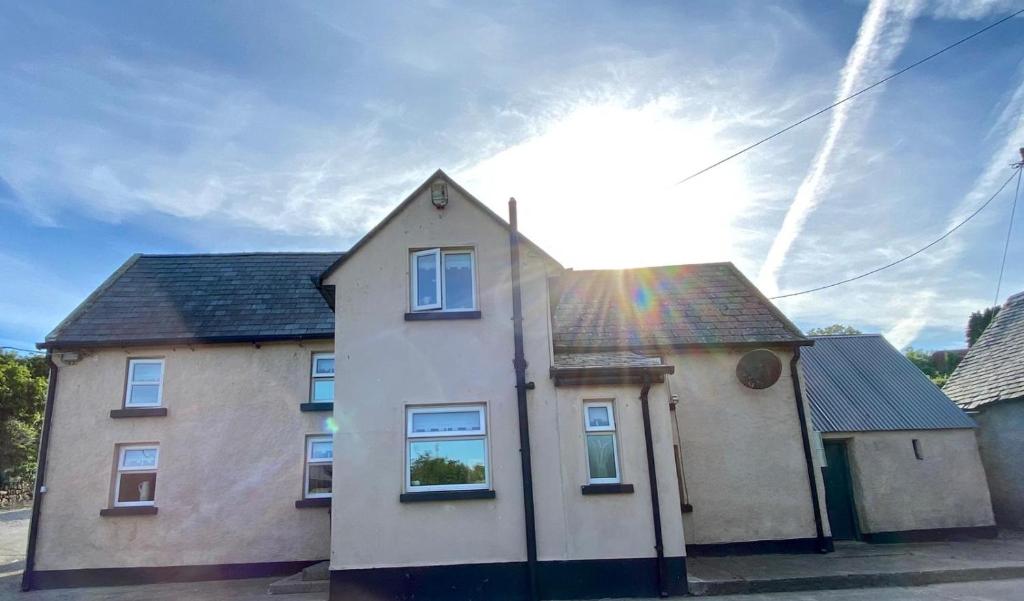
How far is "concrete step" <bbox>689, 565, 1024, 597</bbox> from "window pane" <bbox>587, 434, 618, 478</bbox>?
7.01ft

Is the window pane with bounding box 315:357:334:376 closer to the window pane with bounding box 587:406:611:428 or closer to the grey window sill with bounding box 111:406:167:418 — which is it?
the grey window sill with bounding box 111:406:167:418

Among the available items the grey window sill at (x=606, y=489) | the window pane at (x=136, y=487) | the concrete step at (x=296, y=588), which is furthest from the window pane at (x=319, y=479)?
the grey window sill at (x=606, y=489)

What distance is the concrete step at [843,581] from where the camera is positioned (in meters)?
8.91

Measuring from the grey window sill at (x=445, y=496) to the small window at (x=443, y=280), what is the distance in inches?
118

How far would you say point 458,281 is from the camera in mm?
10039

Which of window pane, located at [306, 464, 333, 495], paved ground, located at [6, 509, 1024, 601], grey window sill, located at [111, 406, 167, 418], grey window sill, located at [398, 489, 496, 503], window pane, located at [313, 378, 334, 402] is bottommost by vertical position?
paved ground, located at [6, 509, 1024, 601]

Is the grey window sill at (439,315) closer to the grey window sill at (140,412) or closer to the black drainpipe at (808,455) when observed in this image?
the grey window sill at (140,412)

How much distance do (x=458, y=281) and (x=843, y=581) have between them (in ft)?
26.3

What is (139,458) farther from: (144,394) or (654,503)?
(654,503)

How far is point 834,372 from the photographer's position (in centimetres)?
1595

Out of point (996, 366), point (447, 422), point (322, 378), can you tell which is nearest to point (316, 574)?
point (447, 422)

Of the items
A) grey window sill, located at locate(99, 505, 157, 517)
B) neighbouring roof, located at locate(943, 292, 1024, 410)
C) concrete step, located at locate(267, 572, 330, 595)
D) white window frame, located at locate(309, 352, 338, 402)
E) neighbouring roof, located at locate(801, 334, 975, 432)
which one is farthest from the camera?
neighbouring roof, located at locate(943, 292, 1024, 410)

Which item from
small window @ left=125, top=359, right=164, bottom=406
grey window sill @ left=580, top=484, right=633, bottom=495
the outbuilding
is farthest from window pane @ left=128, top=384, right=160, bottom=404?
the outbuilding

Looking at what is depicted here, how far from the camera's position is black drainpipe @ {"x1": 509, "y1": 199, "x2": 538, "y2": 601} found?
→ 8.69 metres
